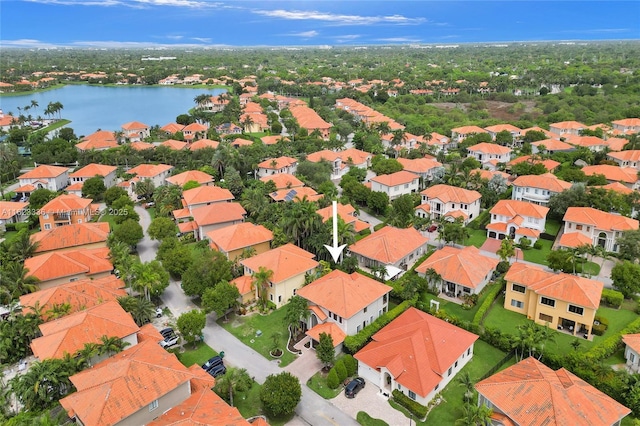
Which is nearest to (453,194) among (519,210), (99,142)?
(519,210)

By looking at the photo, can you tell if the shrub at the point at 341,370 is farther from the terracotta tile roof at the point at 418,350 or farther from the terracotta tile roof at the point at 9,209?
the terracotta tile roof at the point at 9,209

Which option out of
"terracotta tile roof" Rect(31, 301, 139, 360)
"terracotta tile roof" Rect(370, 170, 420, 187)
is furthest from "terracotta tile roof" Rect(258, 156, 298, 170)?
"terracotta tile roof" Rect(31, 301, 139, 360)

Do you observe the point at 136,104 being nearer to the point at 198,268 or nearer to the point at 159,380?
the point at 198,268

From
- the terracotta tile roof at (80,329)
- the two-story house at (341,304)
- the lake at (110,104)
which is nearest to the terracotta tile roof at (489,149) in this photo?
the two-story house at (341,304)

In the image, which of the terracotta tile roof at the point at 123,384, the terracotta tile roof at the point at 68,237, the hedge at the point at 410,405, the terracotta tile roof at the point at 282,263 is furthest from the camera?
the terracotta tile roof at the point at 68,237

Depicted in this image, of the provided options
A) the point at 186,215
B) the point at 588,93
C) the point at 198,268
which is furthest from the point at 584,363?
the point at 588,93

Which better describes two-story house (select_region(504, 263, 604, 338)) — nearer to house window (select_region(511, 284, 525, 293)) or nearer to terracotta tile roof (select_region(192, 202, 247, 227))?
house window (select_region(511, 284, 525, 293))
